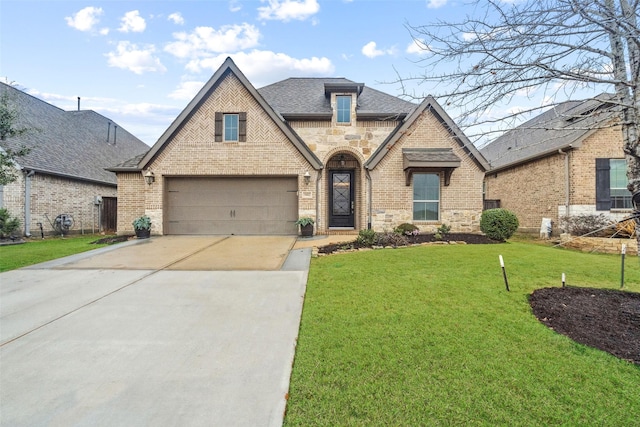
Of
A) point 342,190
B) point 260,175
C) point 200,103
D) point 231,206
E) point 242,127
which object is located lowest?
point 231,206

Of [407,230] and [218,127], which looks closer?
[407,230]

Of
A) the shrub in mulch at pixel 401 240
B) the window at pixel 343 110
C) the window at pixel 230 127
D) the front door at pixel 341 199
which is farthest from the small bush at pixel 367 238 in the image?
the window at pixel 230 127

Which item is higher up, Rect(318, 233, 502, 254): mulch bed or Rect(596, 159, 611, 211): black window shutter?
Rect(596, 159, 611, 211): black window shutter

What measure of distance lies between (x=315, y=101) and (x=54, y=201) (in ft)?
43.6

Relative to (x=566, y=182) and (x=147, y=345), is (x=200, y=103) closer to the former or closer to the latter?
(x=147, y=345)

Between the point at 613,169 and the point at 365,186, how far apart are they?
10012mm

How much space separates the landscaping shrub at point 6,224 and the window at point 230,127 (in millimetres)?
8719

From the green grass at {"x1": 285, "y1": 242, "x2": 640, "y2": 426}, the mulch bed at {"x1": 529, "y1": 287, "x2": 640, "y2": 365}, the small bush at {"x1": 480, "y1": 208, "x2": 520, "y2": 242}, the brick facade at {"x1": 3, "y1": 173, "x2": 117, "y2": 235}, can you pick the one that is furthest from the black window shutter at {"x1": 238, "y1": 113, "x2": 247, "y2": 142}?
the mulch bed at {"x1": 529, "y1": 287, "x2": 640, "y2": 365}

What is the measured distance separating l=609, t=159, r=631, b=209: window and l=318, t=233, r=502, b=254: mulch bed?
5990 millimetres

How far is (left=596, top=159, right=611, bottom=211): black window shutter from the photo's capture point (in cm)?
1171

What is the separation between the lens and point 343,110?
13.0m

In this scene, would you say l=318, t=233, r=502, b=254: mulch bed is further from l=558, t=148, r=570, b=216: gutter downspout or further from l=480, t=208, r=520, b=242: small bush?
l=558, t=148, r=570, b=216: gutter downspout

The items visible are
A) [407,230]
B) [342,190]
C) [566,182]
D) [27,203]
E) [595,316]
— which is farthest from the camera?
[342,190]

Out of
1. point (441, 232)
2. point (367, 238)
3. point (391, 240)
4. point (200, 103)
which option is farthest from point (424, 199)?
point (200, 103)
